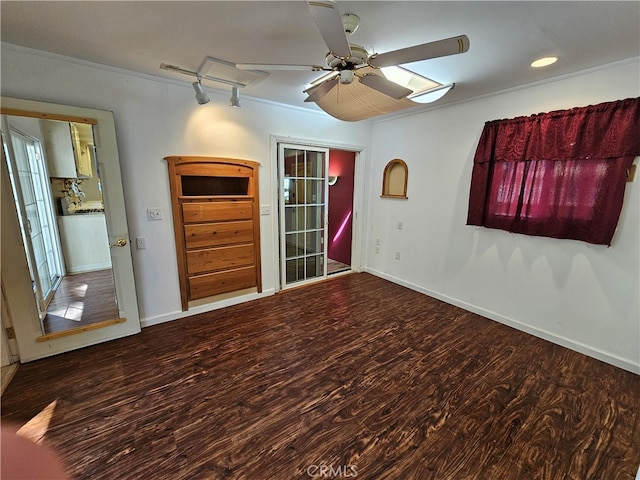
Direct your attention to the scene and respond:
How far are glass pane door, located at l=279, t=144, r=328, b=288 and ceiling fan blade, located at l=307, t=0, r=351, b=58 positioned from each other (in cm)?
219

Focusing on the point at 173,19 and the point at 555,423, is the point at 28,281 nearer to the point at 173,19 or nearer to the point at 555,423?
the point at 173,19

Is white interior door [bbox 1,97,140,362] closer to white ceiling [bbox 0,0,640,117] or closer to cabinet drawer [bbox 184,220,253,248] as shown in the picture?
white ceiling [bbox 0,0,640,117]

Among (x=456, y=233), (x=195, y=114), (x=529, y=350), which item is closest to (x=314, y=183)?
(x=195, y=114)

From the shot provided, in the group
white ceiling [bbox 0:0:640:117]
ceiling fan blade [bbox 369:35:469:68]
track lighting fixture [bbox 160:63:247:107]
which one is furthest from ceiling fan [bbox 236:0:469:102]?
track lighting fixture [bbox 160:63:247:107]

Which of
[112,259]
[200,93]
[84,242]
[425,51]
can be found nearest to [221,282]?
[112,259]

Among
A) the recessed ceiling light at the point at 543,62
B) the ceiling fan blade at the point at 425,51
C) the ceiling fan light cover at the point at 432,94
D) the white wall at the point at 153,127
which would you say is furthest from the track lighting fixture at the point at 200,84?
the recessed ceiling light at the point at 543,62

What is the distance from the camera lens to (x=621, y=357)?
232 cm

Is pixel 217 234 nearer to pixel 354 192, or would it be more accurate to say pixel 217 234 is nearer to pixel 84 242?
pixel 84 242

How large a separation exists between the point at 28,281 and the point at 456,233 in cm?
433

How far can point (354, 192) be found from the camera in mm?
4492

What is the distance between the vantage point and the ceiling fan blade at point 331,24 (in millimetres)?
1084

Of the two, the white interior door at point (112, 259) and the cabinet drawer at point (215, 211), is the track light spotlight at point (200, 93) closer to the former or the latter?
the white interior door at point (112, 259)

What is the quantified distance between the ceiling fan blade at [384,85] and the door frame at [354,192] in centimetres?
174

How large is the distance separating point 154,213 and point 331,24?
2.46 meters
